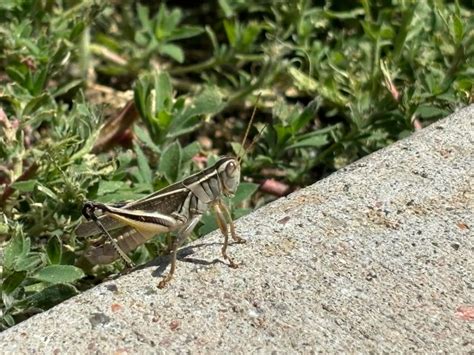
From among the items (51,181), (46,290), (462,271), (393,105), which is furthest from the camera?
(393,105)

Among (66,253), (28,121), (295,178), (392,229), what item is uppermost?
(28,121)

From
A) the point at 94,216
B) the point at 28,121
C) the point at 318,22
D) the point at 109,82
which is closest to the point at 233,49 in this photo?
the point at 318,22

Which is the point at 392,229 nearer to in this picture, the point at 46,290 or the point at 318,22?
the point at 46,290

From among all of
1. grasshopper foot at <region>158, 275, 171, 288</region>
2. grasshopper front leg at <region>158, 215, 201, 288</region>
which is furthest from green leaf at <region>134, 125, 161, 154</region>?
grasshopper foot at <region>158, 275, 171, 288</region>

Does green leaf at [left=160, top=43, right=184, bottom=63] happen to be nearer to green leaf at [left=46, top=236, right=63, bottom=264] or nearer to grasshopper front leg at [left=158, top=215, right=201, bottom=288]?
grasshopper front leg at [left=158, top=215, right=201, bottom=288]

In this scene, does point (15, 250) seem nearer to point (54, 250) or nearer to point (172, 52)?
point (54, 250)

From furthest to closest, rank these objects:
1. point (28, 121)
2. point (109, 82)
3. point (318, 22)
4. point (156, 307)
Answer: point (109, 82), point (318, 22), point (28, 121), point (156, 307)

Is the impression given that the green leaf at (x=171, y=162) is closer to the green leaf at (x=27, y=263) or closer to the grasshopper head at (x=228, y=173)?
the grasshopper head at (x=228, y=173)
